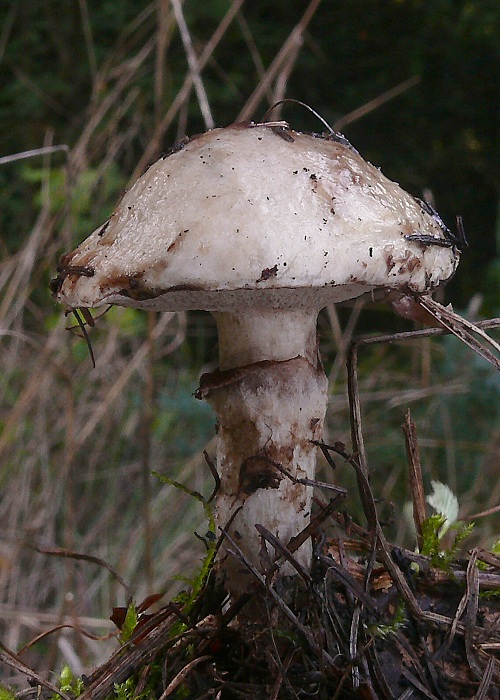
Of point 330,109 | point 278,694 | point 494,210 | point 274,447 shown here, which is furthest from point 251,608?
point 494,210

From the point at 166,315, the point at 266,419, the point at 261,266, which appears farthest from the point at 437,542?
the point at 166,315

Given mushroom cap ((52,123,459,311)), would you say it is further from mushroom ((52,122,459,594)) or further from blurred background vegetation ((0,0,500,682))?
blurred background vegetation ((0,0,500,682))

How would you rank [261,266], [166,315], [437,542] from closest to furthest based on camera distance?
[261,266] → [437,542] → [166,315]

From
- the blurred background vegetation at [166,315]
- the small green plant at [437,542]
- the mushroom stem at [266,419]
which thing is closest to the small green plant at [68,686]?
the mushroom stem at [266,419]

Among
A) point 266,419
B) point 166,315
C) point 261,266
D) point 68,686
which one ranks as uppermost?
point 261,266

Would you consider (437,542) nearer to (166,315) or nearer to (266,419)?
(266,419)

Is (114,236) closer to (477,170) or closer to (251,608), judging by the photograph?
(251,608)

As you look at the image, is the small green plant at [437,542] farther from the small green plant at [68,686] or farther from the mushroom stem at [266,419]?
the small green plant at [68,686]
